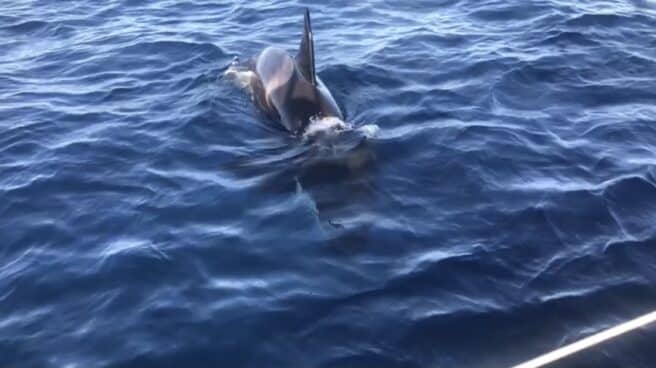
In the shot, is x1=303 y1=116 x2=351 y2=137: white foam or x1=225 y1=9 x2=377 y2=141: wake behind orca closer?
x1=303 y1=116 x2=351 y2=137: white foam

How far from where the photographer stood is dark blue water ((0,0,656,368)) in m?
7.58

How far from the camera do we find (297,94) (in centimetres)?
1210

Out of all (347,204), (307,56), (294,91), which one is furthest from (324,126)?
(347,204)

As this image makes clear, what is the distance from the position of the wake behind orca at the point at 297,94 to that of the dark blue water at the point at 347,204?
13.7 inches

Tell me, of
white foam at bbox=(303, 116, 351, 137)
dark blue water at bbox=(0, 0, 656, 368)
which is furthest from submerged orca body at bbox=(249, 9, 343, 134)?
dark blue water at bbox=(0, 0, 656, 368)

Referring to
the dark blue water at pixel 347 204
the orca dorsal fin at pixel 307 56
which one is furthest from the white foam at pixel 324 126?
the orca dorsal fin at pixel 307 56

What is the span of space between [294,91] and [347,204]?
312cm

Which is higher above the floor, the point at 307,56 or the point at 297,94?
the point at 307,56

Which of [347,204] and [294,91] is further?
[294,91]

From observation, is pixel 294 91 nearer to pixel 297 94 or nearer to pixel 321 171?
pixel 297 94

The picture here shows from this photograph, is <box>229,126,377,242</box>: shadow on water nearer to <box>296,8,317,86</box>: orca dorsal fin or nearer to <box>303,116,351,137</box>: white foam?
<box>303,116,351,137</box>: white foam

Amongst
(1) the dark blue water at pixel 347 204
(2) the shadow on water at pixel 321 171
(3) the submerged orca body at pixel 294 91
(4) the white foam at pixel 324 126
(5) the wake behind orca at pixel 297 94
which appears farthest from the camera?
(3) the submerged orca body at pixel 294 91

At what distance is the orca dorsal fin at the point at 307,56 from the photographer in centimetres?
1144

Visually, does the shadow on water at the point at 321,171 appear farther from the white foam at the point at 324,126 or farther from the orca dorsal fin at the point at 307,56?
the orca dorsal fin at the point at 307,56
